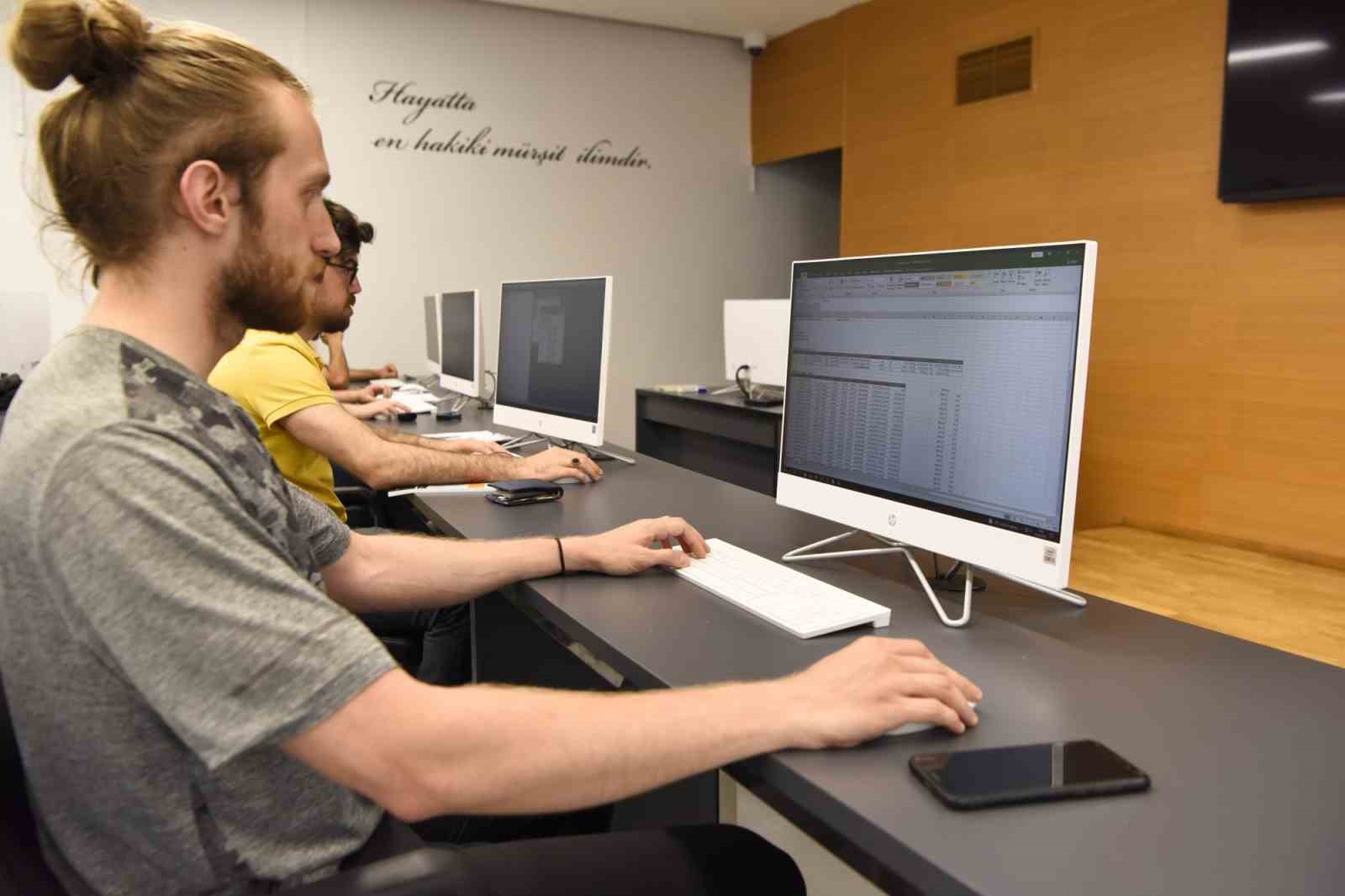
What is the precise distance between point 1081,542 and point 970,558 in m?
2.41

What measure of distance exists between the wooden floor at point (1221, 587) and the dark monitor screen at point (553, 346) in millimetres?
1397

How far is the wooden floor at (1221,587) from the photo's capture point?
2400mm

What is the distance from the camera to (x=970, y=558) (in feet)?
4.07

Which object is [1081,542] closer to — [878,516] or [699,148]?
[878,516]

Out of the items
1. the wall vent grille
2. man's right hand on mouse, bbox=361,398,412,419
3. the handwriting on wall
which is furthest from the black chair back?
the handwriting on wall

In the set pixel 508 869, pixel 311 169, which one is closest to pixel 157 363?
pixel 311 169

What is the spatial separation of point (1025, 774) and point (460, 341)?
352 centimetres

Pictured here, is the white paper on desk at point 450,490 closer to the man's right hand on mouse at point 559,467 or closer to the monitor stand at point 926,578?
the man's right hand on mouse at point 559,467

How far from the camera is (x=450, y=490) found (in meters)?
2.15

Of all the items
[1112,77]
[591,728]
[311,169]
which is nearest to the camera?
[591,728]

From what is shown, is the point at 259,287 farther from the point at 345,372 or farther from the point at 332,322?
the point at 345,372

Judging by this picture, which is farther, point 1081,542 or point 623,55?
point 623,55

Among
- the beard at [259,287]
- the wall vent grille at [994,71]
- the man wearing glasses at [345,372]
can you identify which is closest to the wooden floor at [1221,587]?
the beard at [259,287]

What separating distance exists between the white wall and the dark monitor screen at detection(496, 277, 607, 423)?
3089 mm
